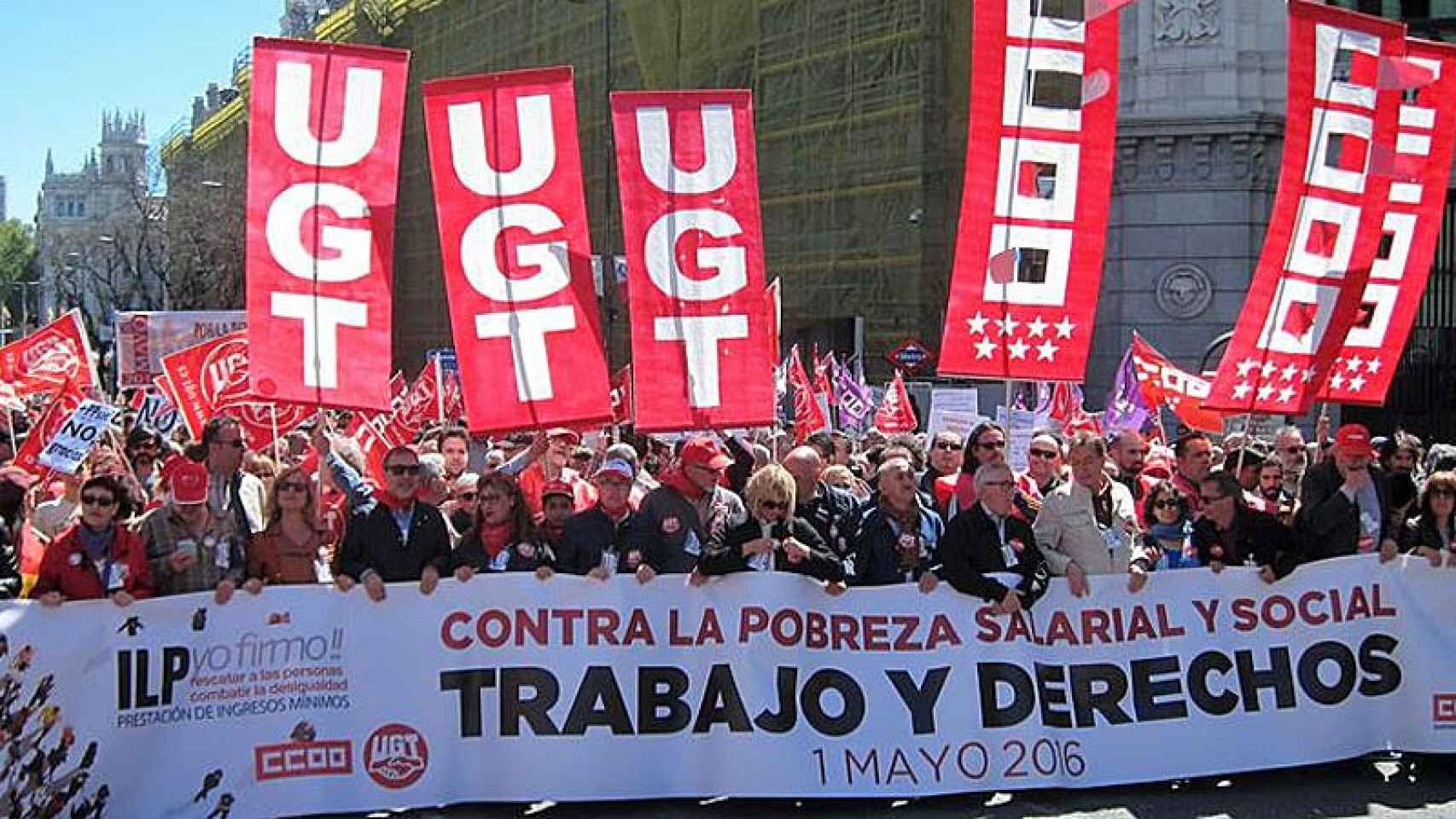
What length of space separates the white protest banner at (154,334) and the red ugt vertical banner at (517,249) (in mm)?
14048

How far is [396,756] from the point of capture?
7367 millimetres

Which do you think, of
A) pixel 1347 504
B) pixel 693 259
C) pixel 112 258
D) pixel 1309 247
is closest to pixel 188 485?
pixel 693 259

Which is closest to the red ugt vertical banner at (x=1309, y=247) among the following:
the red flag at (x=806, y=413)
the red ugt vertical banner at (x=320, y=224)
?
the red ugt vertical banner at (x=320, y=224)

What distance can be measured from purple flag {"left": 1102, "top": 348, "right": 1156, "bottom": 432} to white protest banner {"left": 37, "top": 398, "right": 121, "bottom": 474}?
27.5ft

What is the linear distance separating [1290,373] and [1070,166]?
1.57 m

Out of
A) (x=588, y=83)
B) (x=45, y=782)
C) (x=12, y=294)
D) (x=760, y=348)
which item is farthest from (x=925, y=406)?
(x=12, y=294)

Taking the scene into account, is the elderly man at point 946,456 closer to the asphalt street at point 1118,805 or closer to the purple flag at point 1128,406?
the asphalt street at point 1118,805

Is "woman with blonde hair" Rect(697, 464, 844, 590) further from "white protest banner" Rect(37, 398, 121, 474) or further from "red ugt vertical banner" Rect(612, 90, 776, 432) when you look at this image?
"white protest banner" Rect(37, 398, 121, 474)

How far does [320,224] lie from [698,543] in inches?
86.0

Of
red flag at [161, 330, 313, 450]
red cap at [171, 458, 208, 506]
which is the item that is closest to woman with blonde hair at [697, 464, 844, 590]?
red cap at [171, 458, 208, 506]

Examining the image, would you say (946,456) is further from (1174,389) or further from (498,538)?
(1174,389)

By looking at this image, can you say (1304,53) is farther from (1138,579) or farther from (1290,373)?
(1138,579)

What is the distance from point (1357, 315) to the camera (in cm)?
962

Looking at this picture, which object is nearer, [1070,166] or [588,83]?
[1070,166]
